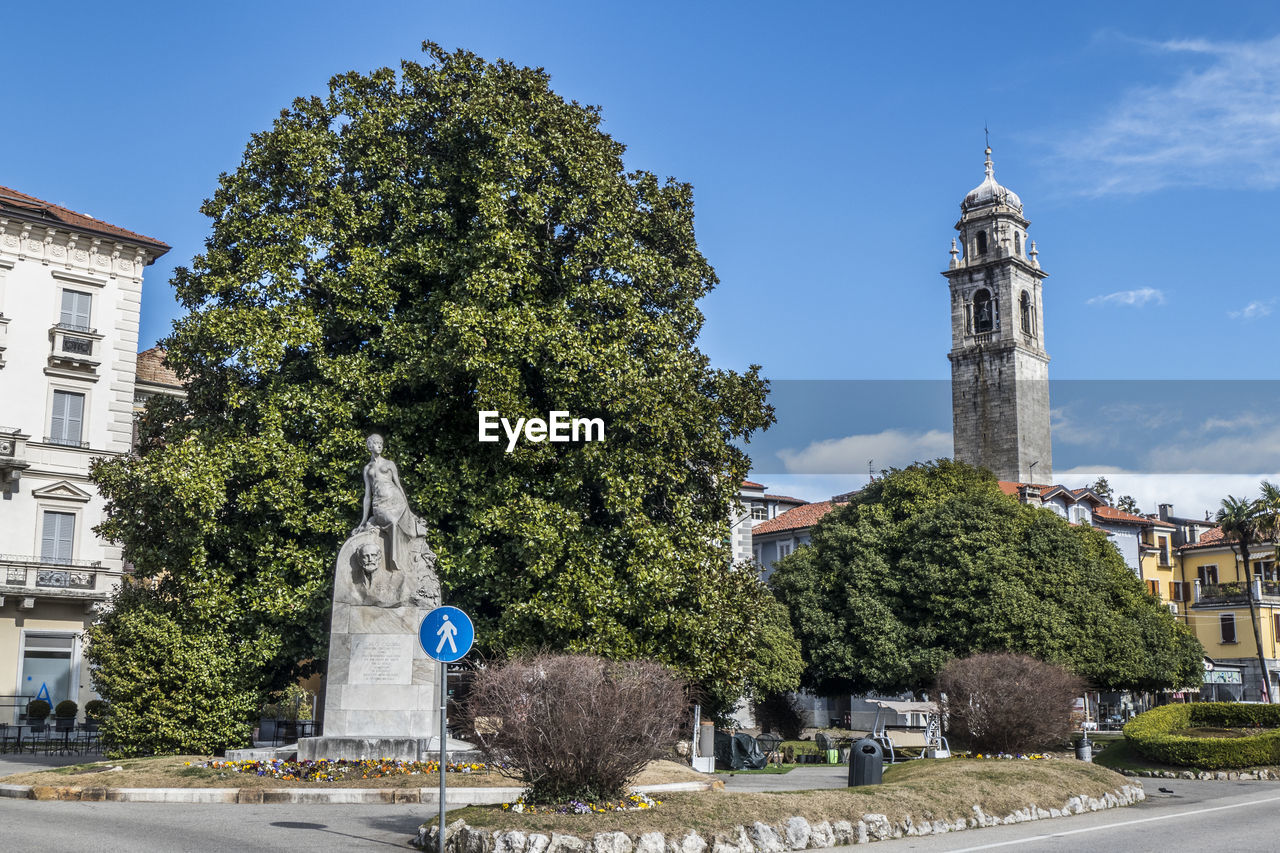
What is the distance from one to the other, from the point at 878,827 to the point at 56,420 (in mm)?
34419

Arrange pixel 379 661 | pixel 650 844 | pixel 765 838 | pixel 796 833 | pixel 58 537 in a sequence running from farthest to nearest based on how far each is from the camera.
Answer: pixel 58 537
pixel 379 661
pixel 796 833
pixel 765 838
pixel 650 844

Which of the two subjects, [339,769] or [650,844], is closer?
[650,844]

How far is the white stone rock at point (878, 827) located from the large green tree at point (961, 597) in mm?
26914

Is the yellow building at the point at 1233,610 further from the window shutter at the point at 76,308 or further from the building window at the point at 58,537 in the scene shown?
the window shutter at the point at 76,308

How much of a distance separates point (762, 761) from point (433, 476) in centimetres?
1359

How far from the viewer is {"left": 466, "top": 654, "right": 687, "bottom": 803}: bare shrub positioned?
14430 millimetres

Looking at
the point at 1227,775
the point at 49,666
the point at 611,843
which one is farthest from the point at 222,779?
the point at 1227,775

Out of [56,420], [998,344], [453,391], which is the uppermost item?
[998,344]

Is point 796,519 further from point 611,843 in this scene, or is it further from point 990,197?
point 611,843

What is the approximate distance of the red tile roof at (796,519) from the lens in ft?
237

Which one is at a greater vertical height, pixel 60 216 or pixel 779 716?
pixel 60 216

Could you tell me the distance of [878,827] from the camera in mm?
16438

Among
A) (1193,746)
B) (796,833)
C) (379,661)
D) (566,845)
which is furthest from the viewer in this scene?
(1193,746)

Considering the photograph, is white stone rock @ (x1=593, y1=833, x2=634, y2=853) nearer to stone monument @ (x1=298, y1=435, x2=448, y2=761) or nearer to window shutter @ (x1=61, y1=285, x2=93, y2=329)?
stone monument @ (x1=298, y1=435, x2=448, y2=761)
